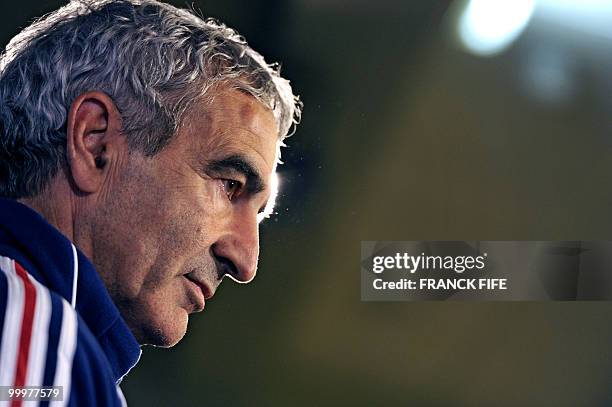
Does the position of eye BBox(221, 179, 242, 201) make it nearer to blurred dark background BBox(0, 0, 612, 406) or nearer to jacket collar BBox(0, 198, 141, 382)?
jacket collar BBox(0, 198, 141, 382)

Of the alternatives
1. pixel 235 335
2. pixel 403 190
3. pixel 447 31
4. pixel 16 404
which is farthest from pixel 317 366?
pixel 16 404

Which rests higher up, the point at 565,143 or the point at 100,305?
the point at 565,143

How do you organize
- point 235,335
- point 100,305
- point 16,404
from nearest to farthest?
1. point 16,404
2. point 100,305
3. point 235,335

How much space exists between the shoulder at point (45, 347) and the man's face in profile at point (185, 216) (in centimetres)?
35

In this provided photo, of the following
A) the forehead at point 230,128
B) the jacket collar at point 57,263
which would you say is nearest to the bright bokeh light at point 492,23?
the forehead at point 230,128

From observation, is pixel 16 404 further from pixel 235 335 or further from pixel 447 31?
pixel 447 31

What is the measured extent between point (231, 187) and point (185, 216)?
0.07 metres

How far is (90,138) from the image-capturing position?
3.06 feet

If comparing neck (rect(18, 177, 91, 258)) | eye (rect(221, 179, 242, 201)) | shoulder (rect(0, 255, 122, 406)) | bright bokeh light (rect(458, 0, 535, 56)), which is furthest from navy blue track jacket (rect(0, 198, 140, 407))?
bright bokeh light (rect(458, 0, 535, 56))

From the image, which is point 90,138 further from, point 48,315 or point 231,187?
point 48,315

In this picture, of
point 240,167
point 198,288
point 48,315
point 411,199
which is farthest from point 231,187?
point 411,199

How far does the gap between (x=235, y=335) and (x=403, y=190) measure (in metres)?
0.46

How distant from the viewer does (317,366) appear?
1.69 meters

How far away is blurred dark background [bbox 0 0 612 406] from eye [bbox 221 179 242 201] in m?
0.67
